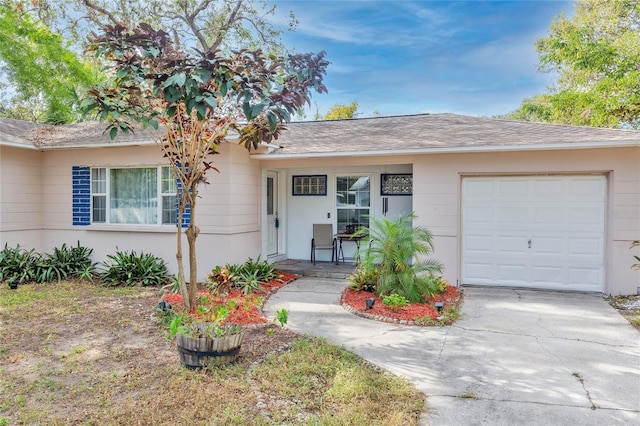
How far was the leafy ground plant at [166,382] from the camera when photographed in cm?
312

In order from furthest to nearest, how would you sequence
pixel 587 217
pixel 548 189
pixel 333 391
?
pixel 548 189, pixel 587 217, pixel 333 391

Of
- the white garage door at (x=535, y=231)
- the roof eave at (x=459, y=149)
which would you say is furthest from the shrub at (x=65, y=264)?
the white garage door at (x=535, y=231)

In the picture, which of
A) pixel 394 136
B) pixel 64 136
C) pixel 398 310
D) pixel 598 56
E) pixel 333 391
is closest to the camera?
pixel 333 391

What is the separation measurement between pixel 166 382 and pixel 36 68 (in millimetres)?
19842

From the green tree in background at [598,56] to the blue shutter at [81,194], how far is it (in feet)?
45.3

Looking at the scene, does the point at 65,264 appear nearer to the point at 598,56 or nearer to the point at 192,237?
the point at 192,237

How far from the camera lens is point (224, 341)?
12.8ft

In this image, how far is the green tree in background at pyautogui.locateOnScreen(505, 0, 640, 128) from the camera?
13.1 m

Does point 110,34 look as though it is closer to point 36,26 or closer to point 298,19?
point 298,19

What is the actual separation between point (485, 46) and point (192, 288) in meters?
12.2

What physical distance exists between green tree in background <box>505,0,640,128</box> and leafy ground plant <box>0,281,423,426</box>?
1230cm

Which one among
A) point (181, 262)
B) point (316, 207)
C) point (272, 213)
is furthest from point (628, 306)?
point (272, 213)

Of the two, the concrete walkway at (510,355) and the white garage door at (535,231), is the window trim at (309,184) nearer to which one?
the white garage door at (535,231)

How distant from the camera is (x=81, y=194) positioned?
920 cm
